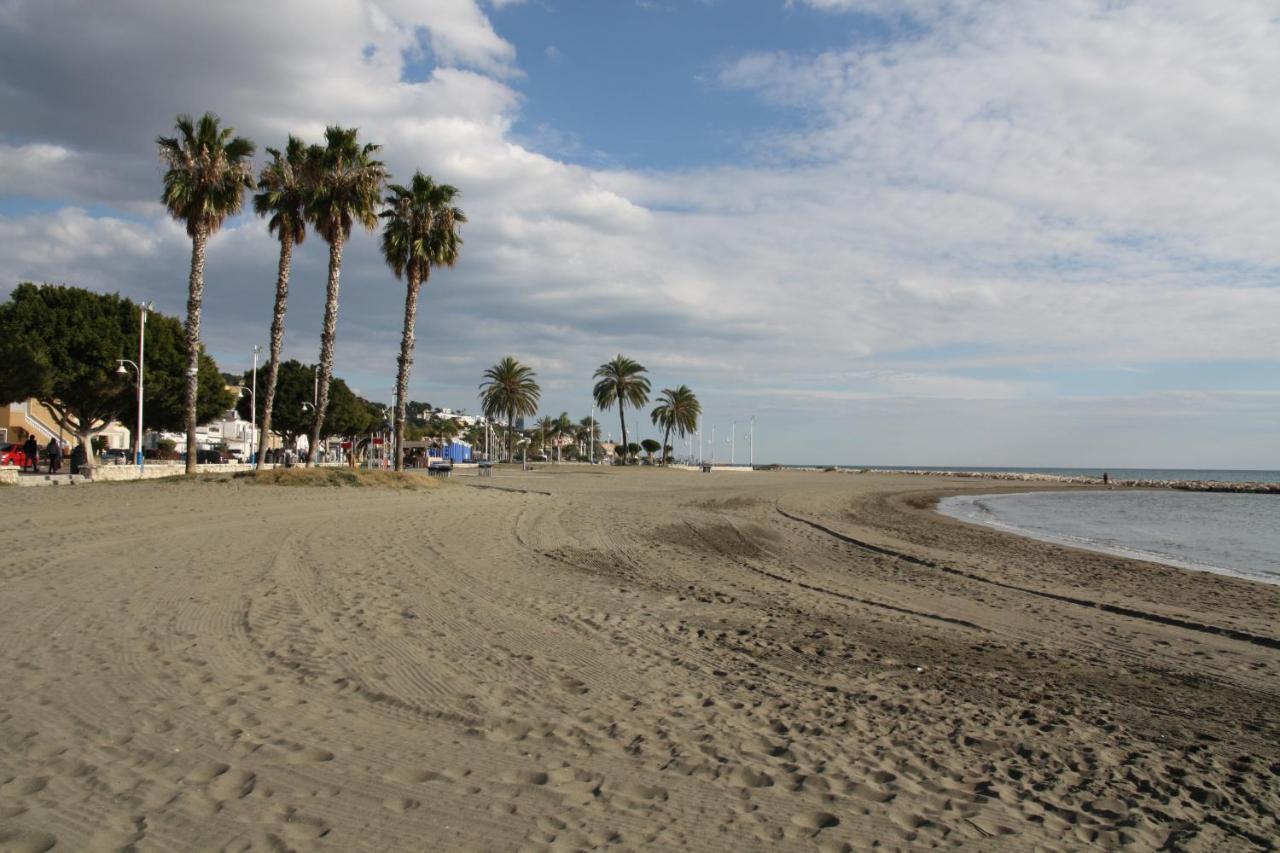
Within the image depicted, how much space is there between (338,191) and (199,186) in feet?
14.9

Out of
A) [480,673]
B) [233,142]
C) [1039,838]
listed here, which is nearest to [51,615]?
[480,673]

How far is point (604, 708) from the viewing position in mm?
5566

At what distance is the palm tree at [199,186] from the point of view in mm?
28281

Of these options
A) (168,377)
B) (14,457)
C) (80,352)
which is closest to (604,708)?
(14,457)

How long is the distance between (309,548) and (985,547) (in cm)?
1464

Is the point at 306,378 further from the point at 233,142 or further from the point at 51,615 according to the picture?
the point at 51,615

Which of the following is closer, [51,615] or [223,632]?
[223,632]

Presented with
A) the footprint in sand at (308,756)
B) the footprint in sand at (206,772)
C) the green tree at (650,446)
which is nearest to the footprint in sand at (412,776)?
the footprint in sand at (308,756)

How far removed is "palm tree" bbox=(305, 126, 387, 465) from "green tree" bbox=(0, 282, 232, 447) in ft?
41.4

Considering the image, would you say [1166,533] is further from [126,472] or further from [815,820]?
[126,472]

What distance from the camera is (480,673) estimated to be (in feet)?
20.8

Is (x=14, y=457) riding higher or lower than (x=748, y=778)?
higher

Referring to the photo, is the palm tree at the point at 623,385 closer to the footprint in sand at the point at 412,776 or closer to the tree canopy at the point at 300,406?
the tree canopy at the point at 300,406

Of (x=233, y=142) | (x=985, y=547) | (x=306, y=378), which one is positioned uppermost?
(x=233, y=142)
